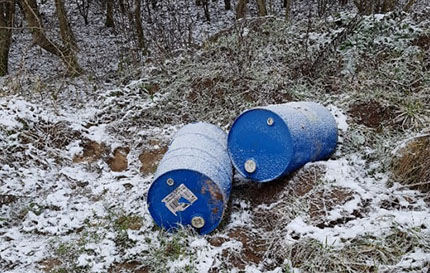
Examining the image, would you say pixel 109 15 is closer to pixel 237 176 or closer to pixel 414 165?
pixel 237 176

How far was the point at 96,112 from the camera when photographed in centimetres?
562

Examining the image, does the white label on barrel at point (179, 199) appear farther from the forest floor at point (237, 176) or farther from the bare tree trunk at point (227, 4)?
the bare tree trunk at point (227, 4)

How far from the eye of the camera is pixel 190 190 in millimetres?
3117

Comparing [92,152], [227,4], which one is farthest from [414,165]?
[227,4]

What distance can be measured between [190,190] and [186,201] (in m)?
0.10

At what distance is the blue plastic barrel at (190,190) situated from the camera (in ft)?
10.1

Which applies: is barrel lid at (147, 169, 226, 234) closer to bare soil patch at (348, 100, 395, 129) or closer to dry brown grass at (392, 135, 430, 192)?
dry brown grass at (392, 135, 430, 192)

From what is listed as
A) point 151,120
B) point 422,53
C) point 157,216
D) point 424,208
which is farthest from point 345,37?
point 157,216

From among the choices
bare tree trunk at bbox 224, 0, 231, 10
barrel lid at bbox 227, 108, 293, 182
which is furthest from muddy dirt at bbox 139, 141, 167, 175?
bare tree trunk at bbox 224, 0, 231, 10

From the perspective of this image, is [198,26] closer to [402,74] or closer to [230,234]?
[402,74]

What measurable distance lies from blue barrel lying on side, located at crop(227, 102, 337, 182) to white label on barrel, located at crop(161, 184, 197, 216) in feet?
1.82

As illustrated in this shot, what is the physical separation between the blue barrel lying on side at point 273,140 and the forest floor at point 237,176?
22 cm

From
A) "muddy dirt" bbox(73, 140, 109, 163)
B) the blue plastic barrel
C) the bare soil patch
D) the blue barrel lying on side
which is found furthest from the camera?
"muddy dirt" bbox(73, 140, 109, 163)

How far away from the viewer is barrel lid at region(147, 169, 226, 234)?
3.08m
